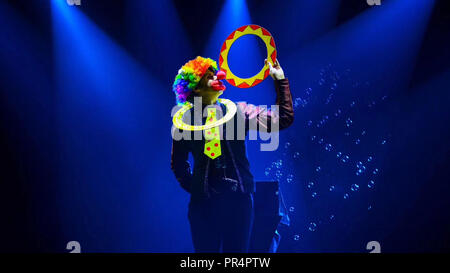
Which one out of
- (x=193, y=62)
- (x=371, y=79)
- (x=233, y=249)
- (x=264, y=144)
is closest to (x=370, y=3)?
(x=371, y=79)

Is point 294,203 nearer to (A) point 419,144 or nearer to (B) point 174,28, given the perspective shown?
(A) point 419,144

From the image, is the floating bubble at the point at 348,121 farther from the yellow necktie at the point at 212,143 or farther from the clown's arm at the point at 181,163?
the clown's arm at the point at 181,163

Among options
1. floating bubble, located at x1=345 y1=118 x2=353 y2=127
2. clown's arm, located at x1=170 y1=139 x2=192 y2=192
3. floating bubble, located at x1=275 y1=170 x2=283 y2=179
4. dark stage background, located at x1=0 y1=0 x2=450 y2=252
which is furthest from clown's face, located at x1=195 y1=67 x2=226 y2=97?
floating bubble, located at x1=345 y1=118 x2=353 y2=127

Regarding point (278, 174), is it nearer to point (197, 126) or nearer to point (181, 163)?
point (181, 163)

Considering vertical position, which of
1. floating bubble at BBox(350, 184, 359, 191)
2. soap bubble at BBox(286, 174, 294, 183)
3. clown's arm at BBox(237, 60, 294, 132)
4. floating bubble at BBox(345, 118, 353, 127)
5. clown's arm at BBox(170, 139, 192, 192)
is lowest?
floating bubble at BBox(350, 184, 359, 191)

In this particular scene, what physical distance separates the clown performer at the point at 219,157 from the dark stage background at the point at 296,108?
1039 mm

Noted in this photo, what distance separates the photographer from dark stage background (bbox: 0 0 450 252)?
3.64 meters

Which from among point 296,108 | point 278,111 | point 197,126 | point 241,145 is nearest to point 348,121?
point 296,108

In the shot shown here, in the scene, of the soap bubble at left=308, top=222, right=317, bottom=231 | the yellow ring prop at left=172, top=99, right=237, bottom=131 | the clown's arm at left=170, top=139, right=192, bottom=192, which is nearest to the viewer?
the yellow ring prop at left=172, top=99, right=237, bottom=131

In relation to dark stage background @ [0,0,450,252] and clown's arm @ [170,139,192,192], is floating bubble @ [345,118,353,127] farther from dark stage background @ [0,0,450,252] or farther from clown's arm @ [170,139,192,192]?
clown's arm @ [170,139,192,192]

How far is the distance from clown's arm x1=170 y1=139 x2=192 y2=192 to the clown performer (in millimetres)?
10

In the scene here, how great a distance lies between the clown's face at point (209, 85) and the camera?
269 centimetres
